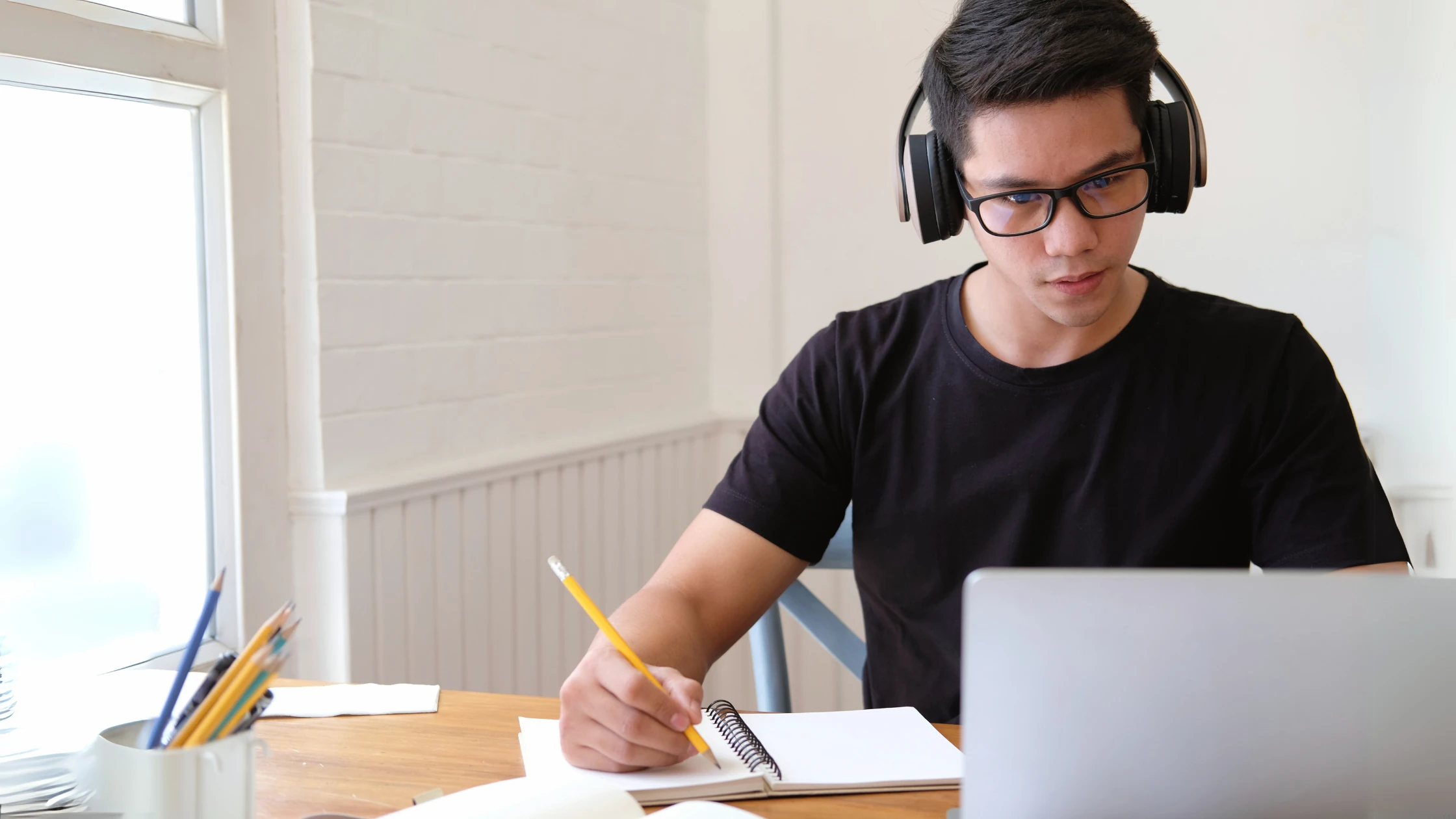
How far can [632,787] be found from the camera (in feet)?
2.88

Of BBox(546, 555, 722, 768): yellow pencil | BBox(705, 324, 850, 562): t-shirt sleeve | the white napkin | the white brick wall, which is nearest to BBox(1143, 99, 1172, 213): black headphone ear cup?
BBox(705, 324, 850, 562): t-shirt sleeve

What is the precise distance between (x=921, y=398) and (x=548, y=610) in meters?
1.16

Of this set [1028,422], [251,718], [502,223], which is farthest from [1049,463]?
[502,223]

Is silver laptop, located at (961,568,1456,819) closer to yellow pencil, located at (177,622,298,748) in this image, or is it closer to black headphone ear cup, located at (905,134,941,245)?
yellow pencil, located at (177,622,298,748)

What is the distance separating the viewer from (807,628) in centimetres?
144

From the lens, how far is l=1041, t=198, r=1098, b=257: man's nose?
A: 1157 mm

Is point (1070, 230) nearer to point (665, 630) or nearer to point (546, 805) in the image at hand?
point (665, 630)

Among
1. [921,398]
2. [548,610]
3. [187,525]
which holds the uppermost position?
[921,398]

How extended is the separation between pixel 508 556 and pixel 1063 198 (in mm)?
1348

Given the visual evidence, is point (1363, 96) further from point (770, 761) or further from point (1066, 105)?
point (770, 761)

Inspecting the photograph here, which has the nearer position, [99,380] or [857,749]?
[857,749]

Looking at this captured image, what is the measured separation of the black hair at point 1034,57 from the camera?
1151 millimetres

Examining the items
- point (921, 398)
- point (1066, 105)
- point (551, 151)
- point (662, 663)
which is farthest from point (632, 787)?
point (551, 151)

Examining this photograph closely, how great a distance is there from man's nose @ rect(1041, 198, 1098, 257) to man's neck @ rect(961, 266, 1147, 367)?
0.62 ft
